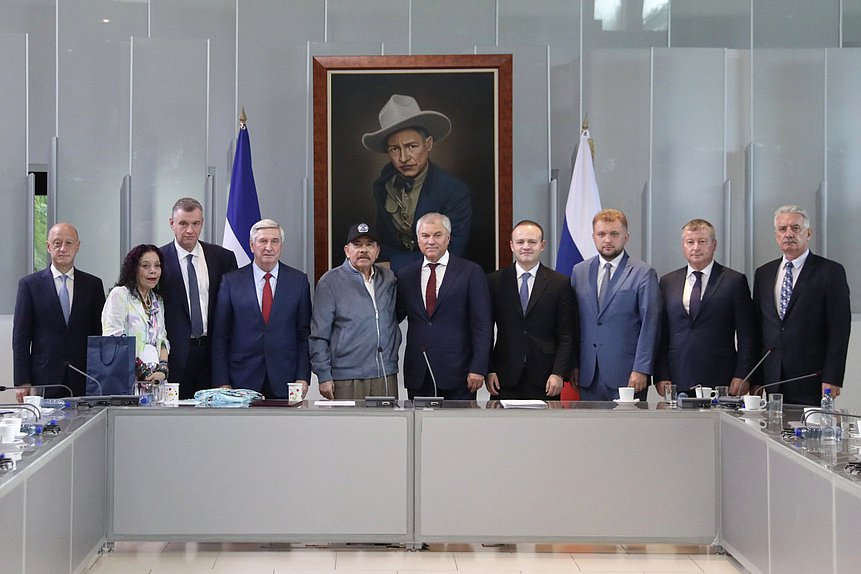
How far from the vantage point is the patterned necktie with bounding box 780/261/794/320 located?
535cm

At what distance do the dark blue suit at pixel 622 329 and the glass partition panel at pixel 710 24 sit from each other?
3.20m

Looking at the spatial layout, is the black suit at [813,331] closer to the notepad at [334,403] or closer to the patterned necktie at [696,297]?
the patterned necktie at [696,297]

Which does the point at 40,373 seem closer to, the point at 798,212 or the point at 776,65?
the point at 798,212

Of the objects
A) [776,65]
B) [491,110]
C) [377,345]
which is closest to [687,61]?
[776,65]

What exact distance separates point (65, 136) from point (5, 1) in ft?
3.66

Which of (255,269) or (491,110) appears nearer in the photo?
(255,269)

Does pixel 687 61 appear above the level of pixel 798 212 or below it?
above

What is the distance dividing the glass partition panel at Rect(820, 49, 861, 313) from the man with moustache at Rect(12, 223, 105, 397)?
5.39 meters

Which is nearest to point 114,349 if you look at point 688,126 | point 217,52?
point 217,52

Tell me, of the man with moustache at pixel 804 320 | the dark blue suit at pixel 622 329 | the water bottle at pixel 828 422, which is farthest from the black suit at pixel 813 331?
the water bottle at pixel 828 422

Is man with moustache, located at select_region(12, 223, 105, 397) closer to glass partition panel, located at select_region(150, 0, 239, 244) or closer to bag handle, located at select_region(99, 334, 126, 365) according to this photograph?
bag handle, located at select_region(99, 334, 126, 365)

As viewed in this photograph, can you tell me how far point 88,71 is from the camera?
752 centimetres

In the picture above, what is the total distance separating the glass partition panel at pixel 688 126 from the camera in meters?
7.55

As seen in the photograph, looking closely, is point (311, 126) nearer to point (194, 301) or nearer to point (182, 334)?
point (194, 301)
